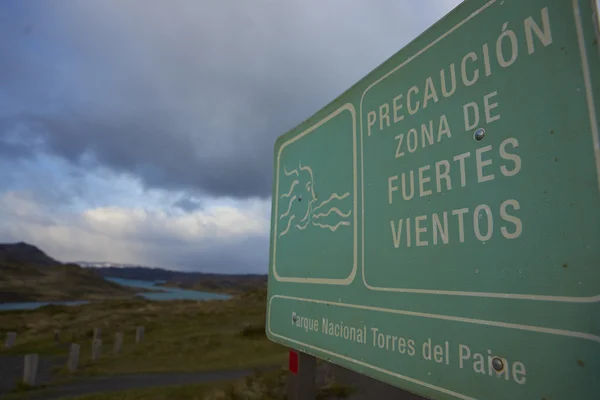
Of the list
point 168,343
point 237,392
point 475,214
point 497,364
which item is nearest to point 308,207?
point 475,214

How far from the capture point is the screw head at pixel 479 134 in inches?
64.2

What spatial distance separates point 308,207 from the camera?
10.2ft

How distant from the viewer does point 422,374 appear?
1.77 m

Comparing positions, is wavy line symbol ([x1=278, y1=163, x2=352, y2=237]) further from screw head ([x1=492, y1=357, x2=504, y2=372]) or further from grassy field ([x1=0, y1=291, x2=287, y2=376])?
grassy field ([x1=0, y1=291, x2=287, y2=376])

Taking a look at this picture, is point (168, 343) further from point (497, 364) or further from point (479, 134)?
point (479, 134)

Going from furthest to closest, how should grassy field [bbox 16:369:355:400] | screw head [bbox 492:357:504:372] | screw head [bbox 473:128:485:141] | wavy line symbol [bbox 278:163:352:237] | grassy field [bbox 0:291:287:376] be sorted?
grassy field [bbox 0:291:287:376] → grassy field [bbox 16:369:355:400] → wavy line symbol [bbox 278:163:352:237] → screw head [bbox 473:128:485:141] → screw head [bbox 492:357:504:372]

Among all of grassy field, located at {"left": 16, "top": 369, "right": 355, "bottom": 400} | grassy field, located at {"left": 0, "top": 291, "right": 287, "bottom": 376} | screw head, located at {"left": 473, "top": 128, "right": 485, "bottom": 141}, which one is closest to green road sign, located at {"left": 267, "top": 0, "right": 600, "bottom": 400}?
screw head, located at {"left": 473, "top": 128, "right": 485, "bottom": 141}

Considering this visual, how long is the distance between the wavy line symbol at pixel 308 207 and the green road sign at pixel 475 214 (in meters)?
0.03

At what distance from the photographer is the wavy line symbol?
2653mm

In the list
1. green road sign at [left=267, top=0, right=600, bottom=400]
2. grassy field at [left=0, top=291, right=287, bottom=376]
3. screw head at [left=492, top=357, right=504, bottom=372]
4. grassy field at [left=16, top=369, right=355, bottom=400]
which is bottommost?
grassy field at [left=0, top=291, right=287, bottom=376]

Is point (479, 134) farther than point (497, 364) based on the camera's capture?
Yes

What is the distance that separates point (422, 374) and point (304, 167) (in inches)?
78.7

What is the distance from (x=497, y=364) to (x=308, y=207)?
1910 mm

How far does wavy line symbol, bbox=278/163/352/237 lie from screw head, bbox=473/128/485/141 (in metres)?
1.05
